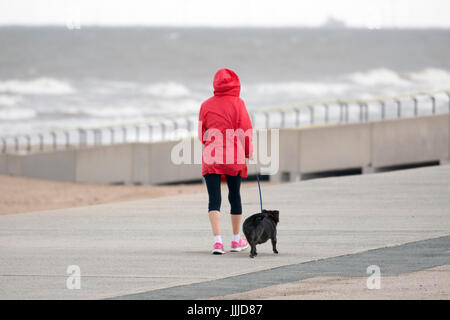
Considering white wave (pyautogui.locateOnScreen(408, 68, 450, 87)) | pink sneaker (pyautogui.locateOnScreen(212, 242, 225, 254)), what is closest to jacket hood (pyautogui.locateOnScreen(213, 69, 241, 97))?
pink sneaker (pyautogui.locateOnScreen(212, 242, 225, 254))

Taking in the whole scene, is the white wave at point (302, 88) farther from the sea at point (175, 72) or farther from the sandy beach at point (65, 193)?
the sandy beach at point (65, 193)

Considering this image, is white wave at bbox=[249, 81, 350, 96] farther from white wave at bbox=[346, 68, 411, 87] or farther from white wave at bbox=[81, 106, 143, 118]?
white wave at bbox=[81, 106, 143, 118]

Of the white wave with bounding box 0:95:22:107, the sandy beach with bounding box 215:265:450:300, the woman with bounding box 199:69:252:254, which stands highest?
the white wave with bounding box 0:95:22:107

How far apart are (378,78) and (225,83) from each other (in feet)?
215

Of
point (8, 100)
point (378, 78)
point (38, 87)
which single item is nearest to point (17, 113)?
point (8, 100)

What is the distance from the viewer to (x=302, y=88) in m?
65.6

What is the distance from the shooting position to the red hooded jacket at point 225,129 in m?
8.84

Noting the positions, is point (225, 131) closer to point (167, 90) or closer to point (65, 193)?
point (65, 193)

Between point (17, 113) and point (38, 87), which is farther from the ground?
point (38, 87)

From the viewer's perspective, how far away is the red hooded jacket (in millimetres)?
8844
